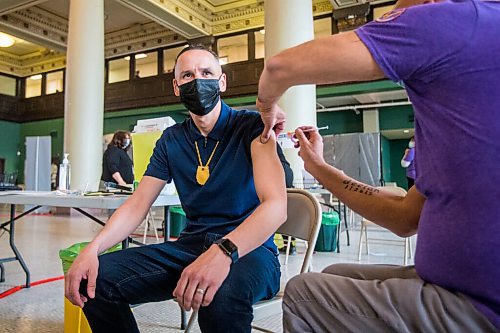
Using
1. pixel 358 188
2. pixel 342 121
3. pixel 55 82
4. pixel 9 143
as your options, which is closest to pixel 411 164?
pixel 358 188

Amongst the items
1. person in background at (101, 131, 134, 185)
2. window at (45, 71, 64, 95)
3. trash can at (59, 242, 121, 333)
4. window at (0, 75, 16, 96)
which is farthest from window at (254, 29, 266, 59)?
window at (0, 75, 16, 96)

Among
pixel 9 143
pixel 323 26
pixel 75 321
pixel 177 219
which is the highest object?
pixel 323 26

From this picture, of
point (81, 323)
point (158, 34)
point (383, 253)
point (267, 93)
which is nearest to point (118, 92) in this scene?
point (158, 34)

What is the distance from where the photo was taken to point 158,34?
38.3 feet

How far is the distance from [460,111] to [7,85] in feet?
54.7

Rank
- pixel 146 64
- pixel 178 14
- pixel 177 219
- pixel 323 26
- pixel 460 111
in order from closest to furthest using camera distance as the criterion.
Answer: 1. pixel 460 111
2. pixel 177 219
3. pixel 178 14
4. pixel 323 26
5. pixel 146 64

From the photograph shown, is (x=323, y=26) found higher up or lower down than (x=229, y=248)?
higher up

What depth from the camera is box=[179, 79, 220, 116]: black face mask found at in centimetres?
138

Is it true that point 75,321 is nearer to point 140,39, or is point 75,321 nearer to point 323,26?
point 323,26

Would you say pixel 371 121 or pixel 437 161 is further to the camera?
pixel 371 121

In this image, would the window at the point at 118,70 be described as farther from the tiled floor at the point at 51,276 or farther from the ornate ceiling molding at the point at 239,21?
the tiled floor at the point at 51,276

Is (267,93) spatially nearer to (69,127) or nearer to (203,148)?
(203,148)

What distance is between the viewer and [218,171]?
4.22ft

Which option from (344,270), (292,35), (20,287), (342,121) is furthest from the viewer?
(342,121)
